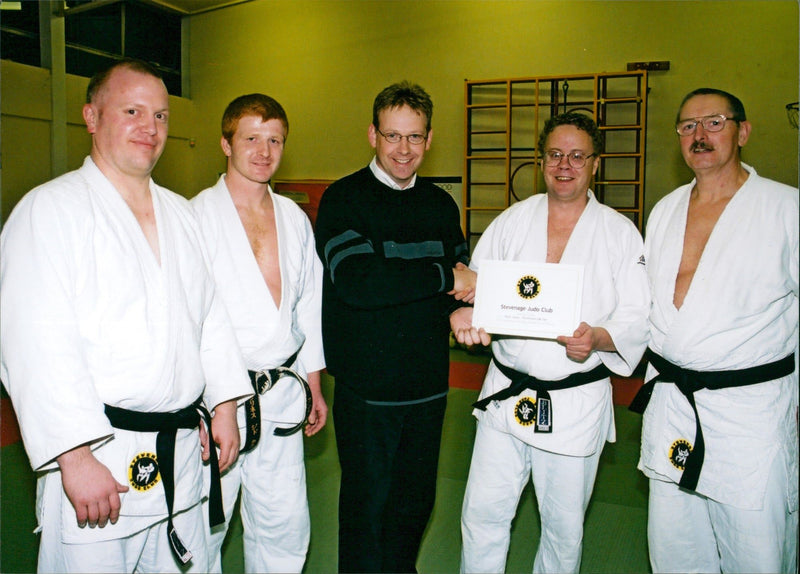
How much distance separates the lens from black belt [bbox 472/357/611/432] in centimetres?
218

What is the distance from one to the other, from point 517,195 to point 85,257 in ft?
20.2

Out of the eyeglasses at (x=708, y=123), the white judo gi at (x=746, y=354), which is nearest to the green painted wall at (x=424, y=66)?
the eyeglasses at (x=708, y=123)

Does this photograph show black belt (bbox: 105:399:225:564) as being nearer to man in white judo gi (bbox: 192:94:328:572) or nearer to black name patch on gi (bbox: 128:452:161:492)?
black name patch on gi (bbox: 128:452:161:492)

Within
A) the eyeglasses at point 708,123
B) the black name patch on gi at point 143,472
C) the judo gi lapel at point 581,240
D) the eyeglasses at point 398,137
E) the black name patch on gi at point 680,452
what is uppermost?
the eyeglasses at point 708,123

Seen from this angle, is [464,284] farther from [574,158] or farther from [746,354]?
[746,354]

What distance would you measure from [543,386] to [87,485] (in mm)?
1487

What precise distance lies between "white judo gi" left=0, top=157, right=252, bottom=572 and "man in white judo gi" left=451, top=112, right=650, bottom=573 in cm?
102

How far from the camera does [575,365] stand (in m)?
2.20

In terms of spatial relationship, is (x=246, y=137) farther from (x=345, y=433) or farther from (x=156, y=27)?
(x=156, y=27)

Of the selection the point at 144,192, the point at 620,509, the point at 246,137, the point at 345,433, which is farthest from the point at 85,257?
the point at 620,509

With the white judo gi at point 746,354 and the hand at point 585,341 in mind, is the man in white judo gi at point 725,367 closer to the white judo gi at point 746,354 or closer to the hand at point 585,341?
the white judo gi at point 746,354

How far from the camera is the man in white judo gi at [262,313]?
2176 mm

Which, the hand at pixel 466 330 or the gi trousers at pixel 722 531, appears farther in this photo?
the hand at pixel 466 330

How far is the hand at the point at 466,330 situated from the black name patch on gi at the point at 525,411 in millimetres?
256
